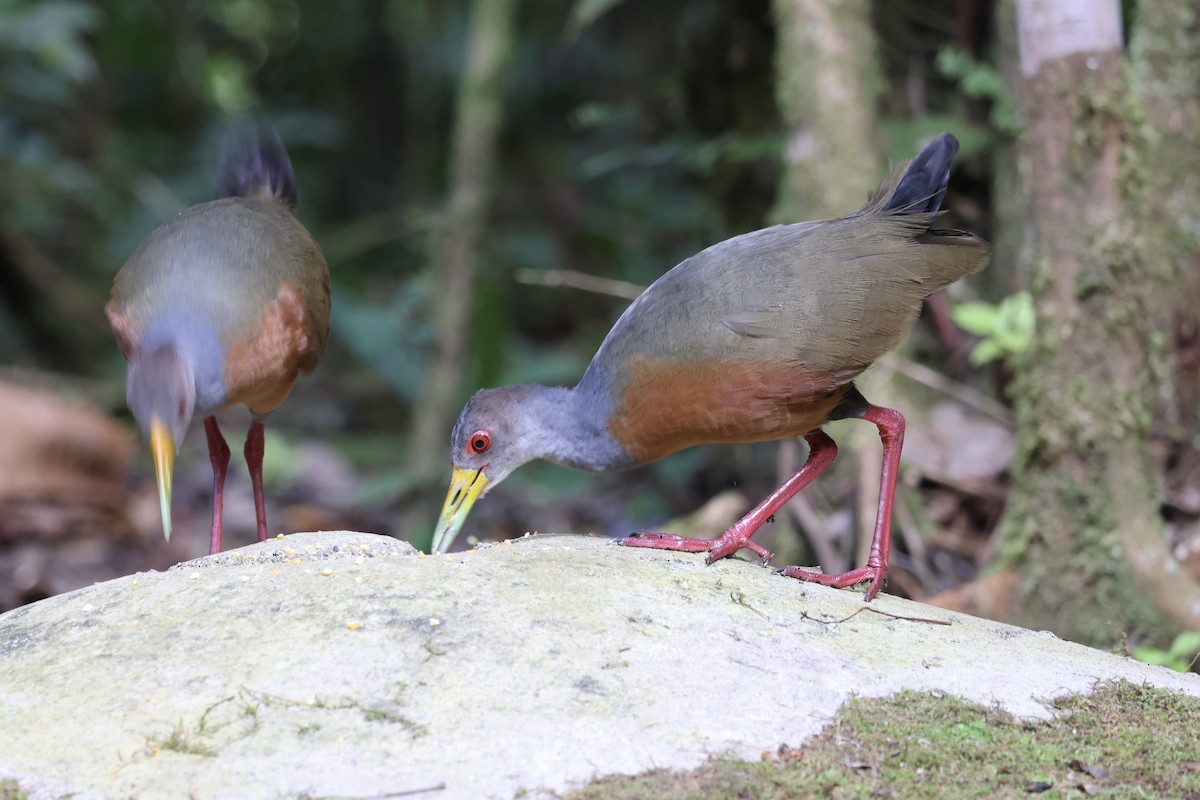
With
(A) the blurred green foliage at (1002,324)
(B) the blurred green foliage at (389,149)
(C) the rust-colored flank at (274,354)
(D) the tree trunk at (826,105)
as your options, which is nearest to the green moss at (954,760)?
(C) the rust-colored flank at (274,354)

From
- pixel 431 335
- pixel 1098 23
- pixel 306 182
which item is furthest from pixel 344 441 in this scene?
pixel 1098 23

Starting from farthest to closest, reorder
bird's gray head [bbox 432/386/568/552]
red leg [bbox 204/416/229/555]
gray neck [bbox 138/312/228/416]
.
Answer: red leg [bbox 204/416/229/555] → bird's gray head [bbox 432/386/568/552] → gray neck [bbox 138/312/228/416]

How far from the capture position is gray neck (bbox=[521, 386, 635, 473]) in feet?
14.0

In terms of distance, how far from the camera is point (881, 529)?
4.05 meters

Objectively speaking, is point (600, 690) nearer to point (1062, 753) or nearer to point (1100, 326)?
point (1062, 753)

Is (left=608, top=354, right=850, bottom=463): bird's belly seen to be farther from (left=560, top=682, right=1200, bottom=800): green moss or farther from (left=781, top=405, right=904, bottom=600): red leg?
(left=560, top=682, right=1200, bottom=800): green moss

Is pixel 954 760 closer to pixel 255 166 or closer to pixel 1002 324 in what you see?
pixel 1002 324

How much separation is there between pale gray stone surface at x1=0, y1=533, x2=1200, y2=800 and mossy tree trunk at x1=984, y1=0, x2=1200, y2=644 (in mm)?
1389

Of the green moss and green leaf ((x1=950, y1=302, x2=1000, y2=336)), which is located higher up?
green leaf ((x1=950, y1=302, x2=1000, y2=336))

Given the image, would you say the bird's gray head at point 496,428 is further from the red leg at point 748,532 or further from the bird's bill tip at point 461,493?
A: the red leg at point 748,532

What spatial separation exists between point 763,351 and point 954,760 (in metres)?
1.65

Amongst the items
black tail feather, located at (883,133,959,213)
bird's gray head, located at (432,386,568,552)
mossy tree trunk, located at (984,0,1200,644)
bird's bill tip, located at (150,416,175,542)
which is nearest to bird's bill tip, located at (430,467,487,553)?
bird's gray head, located at (432,386,568,552)

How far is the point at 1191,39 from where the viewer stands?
6098mm

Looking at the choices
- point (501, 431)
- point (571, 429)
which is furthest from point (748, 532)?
point (501, 431)
